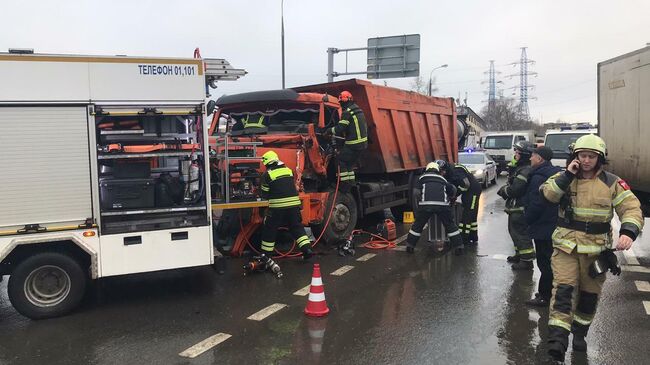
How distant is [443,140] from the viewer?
13.0 meters

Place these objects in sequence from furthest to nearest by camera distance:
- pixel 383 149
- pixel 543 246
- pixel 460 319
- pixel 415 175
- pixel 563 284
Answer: pixel 415 175, pixel 383 149, pixel 543 246, pixel 460 319, pixel 563 284

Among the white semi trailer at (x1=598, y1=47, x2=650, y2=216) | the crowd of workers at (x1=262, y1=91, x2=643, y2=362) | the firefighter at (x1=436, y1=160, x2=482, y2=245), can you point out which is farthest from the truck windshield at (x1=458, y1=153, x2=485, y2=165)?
the white semi trailer at (x1=598, y1=47, x2=650, y2=216)

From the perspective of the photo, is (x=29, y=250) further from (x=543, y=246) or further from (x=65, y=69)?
(x=543, y=246)

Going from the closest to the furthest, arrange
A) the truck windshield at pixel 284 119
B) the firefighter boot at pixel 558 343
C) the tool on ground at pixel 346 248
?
1. the firefighter boot at pixel 558 343
2. the tool on ground at pixel 346 248
3. the truck windshield at pixel 284 119

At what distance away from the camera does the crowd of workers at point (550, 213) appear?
4.10 metres

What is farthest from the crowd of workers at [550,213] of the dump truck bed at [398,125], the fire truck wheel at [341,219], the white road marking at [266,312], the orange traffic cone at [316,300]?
the orange traffic cone at [316,300]

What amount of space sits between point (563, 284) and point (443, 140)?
9.04 meters

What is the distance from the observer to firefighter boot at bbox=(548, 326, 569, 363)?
4.03 m

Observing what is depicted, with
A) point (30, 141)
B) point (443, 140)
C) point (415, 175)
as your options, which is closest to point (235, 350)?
point (30, 141)

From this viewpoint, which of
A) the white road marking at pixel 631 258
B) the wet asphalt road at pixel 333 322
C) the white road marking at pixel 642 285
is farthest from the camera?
the white road marking at pixel 631 258

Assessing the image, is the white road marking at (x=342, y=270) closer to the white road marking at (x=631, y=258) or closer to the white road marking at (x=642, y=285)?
the white road marking at (x=642, y=285)

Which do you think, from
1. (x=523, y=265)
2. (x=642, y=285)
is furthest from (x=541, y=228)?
(x=642, y=285)

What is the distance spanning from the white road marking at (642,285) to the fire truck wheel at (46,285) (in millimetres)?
6248

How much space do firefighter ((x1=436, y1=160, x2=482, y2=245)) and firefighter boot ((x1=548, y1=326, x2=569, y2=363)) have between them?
4.82m
